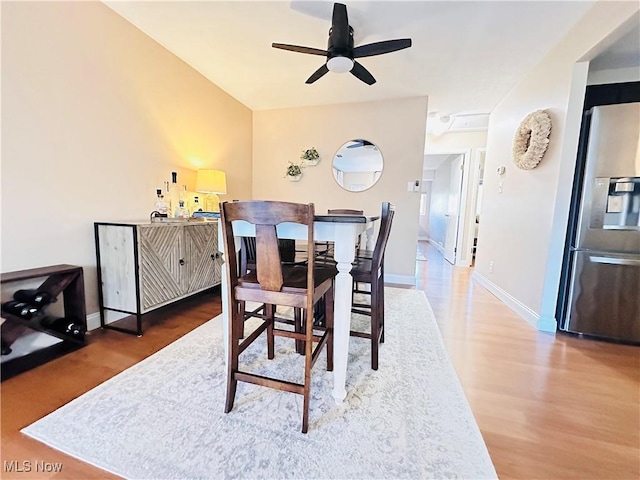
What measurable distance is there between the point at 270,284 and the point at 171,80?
2612mm

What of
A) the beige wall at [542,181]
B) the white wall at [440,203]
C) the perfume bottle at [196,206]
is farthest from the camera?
the white wall at [440,203]

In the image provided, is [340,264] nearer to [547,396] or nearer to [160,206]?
[547,396]

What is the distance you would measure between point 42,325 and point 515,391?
9.39ft

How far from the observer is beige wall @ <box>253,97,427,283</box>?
11.6 ft

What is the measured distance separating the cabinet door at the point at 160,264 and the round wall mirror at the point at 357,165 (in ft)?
7.73

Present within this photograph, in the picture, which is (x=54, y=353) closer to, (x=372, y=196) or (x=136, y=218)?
(x=136, y=218)

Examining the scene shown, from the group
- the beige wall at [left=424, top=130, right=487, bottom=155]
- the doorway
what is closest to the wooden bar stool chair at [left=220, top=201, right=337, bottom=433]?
the doorway

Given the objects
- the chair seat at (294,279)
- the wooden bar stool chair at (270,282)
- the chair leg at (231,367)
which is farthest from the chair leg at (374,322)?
the chair leg at (231,367)

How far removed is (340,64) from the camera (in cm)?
204

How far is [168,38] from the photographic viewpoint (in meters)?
2.39

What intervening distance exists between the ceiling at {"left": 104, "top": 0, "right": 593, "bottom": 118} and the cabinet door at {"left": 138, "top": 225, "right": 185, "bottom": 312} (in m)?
1.71

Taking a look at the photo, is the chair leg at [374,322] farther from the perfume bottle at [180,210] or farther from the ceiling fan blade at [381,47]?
the perfume bottle at [180,210]

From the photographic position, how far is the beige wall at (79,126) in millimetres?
1608

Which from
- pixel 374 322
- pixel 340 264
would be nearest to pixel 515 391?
pixel 374 322
